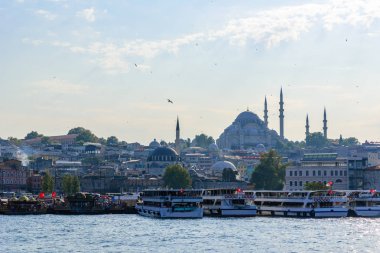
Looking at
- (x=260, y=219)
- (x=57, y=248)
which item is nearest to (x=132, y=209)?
(x=260, y=219)

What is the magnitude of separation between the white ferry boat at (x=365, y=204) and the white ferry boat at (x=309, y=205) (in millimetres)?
1103

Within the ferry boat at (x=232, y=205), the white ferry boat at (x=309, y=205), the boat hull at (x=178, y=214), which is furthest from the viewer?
the ferry boat at (x=232, y=205)

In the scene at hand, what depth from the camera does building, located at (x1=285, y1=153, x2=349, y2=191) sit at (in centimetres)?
14562

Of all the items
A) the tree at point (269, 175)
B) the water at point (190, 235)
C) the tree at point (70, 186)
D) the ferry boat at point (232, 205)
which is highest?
the tree at point (269, 175)

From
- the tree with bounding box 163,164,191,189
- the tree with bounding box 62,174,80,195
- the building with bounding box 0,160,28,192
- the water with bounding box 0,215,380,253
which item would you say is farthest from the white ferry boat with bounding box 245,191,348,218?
the building with bounding box 0,160,28,192

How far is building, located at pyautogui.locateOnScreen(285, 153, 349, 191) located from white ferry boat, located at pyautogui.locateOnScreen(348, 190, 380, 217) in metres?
35.8

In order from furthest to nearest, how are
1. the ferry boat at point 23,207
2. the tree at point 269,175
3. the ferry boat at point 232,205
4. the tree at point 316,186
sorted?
the tree at point 269,175, the tree at point 316,186, the ferry boat at point 23,207, the ferry boat at point 232,205

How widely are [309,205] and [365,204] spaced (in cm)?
637

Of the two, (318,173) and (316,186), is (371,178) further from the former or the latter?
(316,186)

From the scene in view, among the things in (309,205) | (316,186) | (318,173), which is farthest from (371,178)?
(309,205)

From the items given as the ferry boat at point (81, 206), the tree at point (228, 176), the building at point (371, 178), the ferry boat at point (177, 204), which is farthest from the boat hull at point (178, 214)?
the tree at point (228, 176)

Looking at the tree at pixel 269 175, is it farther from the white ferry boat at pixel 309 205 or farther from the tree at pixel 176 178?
the white ferry boat at pixel 309 205

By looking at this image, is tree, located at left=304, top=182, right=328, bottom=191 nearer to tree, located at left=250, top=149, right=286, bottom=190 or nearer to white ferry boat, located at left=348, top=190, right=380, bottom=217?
white ferry boat, located at left=348, top=190, right=380, bottom=217

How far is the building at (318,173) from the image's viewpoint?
14562cm
